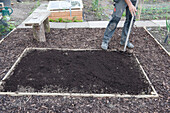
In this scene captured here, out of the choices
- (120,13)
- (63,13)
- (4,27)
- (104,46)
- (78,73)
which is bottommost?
(78,73)

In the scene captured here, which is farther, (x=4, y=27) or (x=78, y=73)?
(x=4, y=27)

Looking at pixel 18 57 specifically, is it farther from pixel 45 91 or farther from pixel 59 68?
pixel 45 91

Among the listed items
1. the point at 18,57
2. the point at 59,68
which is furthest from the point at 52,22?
the point at 59,68

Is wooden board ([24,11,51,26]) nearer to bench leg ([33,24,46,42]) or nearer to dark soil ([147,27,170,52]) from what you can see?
bench leg ([33,24,46,42])

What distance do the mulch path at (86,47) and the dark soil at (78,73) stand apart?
196 mm

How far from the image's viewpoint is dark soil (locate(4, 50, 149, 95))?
8.51 feet

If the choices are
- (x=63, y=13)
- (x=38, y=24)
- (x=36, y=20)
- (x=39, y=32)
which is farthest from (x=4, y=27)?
(x=63, y=13)

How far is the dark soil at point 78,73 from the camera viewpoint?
8.51 ft

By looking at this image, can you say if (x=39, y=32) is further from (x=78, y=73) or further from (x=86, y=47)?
(x=78, y=73)

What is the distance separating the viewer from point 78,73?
287cm

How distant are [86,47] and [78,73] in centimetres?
111

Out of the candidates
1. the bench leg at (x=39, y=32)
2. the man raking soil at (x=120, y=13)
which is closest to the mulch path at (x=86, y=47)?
the bench leg at (x=39, y=32)

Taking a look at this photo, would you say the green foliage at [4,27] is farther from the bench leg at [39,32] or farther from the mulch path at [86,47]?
the bench leg at [39,32]

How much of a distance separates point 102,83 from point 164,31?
333cm
